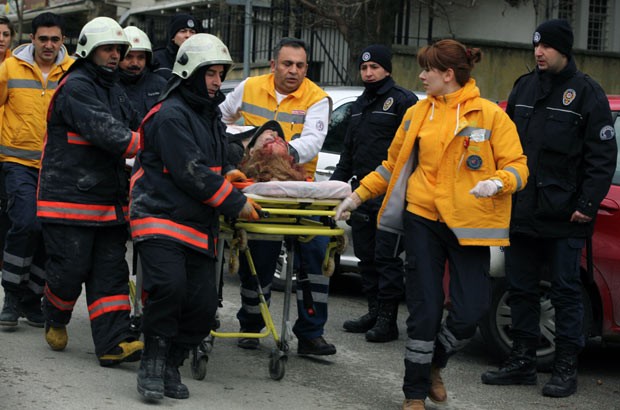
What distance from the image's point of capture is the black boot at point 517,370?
743cm

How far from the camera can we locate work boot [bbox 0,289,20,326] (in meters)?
8.00

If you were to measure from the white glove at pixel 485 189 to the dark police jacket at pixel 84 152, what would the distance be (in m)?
2.10

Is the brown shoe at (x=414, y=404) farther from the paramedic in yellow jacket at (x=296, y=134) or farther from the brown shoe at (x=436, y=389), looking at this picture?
the paramedic in yellow jacket at (x=296, y=134)

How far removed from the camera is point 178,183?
→ 6352 mm

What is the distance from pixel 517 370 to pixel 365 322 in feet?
5.34

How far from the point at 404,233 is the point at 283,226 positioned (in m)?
0.68

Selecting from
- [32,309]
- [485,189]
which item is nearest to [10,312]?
[32,309]

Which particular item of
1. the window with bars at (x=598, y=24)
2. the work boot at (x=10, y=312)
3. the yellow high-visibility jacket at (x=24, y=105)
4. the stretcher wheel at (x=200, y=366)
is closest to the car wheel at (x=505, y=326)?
the stretcher wheel at (x=200, y=366)

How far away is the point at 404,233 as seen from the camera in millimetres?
6652

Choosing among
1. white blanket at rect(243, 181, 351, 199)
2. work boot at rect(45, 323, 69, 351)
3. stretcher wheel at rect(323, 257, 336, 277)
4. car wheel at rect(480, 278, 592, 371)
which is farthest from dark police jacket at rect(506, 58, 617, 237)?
work boot at rect(45, 323, 69, 351)

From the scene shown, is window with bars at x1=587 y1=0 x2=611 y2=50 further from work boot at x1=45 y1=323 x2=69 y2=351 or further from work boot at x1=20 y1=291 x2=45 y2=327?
work boot at x1=45 y1=323 x2=69 y2=351

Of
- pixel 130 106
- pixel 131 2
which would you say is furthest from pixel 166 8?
pixel 130 106

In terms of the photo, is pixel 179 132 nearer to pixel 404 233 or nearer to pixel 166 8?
pixel 404 233

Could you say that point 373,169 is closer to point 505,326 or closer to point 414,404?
point 505,326
